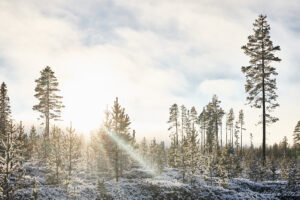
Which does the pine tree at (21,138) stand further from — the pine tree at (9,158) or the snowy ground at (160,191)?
the snowy ground at (160,191)

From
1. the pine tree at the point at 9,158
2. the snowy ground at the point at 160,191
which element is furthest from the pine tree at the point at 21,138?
the snowy ground at the point at 160,191

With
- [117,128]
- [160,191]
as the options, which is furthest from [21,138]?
[160,191]

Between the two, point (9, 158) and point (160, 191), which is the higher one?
point (9, 158)

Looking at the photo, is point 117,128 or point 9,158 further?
point 117,128

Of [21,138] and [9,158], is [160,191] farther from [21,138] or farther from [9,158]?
[21,138]

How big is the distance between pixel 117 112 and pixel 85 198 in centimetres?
1111

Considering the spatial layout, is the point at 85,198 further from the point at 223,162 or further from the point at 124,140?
the point at 223,162

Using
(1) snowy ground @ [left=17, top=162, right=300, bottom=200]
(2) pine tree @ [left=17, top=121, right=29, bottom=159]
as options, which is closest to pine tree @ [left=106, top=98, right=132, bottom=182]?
(1) snowy ground @ [left=17, top=162, right=300, bottom=200]

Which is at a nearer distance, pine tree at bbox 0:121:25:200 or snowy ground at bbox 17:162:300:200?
pine tree at bbox 0:121:25:200

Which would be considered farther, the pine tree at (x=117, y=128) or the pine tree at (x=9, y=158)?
the pine tree at (x=117, y=128)

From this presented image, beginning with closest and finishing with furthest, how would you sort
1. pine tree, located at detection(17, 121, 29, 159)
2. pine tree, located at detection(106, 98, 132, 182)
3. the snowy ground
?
pine tree, located at detection(17, 121, 29, 159)
the snowy ground
pine tree, located at detection(106, 98, 132, 182)

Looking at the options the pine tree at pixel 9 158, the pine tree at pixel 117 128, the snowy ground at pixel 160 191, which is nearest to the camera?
the pine tree at pixel 9 158

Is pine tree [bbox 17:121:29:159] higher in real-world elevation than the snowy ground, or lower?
higher

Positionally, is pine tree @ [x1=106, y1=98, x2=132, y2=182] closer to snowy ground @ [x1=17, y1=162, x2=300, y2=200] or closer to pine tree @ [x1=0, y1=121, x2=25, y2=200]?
snowy ground @ [x1=17, y1=162, x2=300, y2=200]
